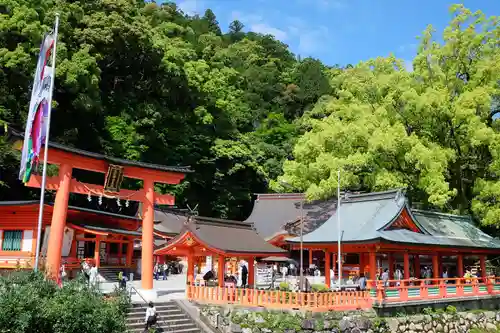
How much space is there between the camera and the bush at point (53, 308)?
969 cm

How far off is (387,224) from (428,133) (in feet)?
34.6

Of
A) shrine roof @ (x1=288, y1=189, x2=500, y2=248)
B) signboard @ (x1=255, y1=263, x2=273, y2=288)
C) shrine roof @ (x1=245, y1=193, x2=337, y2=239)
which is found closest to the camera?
shrine roof @ (x1=288, y1=189, x2=500, y2=248)

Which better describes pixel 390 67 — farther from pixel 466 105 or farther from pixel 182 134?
pixel 182 134

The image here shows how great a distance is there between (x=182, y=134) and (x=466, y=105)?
26986 mm

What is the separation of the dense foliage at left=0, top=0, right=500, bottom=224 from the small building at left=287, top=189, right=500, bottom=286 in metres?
1.47

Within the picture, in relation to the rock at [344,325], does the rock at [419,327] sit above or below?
below

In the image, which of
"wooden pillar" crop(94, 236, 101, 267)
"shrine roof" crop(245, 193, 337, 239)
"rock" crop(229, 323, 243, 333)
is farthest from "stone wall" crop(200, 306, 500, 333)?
"shrine roof" crop(245, 193, 337, 239)

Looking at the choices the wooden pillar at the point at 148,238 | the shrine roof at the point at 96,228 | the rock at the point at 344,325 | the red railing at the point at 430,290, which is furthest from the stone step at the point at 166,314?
the shrine roof at the point at 96,228

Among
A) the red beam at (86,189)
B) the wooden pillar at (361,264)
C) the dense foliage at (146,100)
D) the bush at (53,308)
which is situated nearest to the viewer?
the bush at (53,308)

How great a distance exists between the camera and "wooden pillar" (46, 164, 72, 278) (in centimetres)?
1786

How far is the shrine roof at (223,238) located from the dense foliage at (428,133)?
8.80 metres

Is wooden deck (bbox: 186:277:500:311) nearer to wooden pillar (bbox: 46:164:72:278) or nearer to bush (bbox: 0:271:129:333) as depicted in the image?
wooden pillar (bbox: 46:164:72:278)

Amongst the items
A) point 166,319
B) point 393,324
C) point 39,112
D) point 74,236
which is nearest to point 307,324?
point 393,324

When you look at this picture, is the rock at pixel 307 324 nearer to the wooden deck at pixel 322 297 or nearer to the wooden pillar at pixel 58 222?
the wooden deck at pixel 322 297
